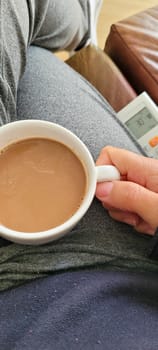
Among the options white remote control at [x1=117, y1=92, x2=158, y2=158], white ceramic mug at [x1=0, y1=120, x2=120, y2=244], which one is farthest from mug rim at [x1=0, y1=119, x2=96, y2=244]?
white remote control at [x1=117, y1=92, x2=158, y2=158]

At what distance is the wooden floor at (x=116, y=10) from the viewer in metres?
1.37

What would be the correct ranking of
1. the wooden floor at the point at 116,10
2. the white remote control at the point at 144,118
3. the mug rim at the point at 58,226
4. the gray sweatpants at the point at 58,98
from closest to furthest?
1. the mug rim at the point at 58,226
2. the gray sweatpants at the point at 58,98
3. the white remote control at the point at 144,118
4. the wooden floor at the point at 116,10

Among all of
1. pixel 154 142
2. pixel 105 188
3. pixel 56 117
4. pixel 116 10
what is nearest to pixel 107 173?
pixel 105 188

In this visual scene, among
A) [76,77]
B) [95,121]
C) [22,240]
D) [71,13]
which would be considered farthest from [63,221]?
[71,13]

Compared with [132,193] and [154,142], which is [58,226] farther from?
[154,142]

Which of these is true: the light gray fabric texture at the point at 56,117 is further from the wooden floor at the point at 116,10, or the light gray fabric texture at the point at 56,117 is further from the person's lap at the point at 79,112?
the wooden floor at the point at 116,10

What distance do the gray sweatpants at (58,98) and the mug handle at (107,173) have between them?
0.08 meters

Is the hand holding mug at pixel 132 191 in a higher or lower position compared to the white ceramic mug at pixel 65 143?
lower

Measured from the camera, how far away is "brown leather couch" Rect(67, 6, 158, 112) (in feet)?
2.79

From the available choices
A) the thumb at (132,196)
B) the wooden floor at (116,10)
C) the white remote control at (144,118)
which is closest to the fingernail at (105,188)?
the thumb at (132,196)

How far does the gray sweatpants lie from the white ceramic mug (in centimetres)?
7

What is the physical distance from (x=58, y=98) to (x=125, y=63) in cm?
26

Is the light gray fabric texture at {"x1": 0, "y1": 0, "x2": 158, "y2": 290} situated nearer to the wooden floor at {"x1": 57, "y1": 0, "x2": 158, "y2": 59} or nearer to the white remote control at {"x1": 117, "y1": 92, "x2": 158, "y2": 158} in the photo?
the white remote control at {"x1": 117, "y1": 92, "x2": 158, "y2": 158}

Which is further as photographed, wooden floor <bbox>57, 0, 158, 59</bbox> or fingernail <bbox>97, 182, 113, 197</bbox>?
wooden floor <bbox>57, 0, 158, 59</bbox>
